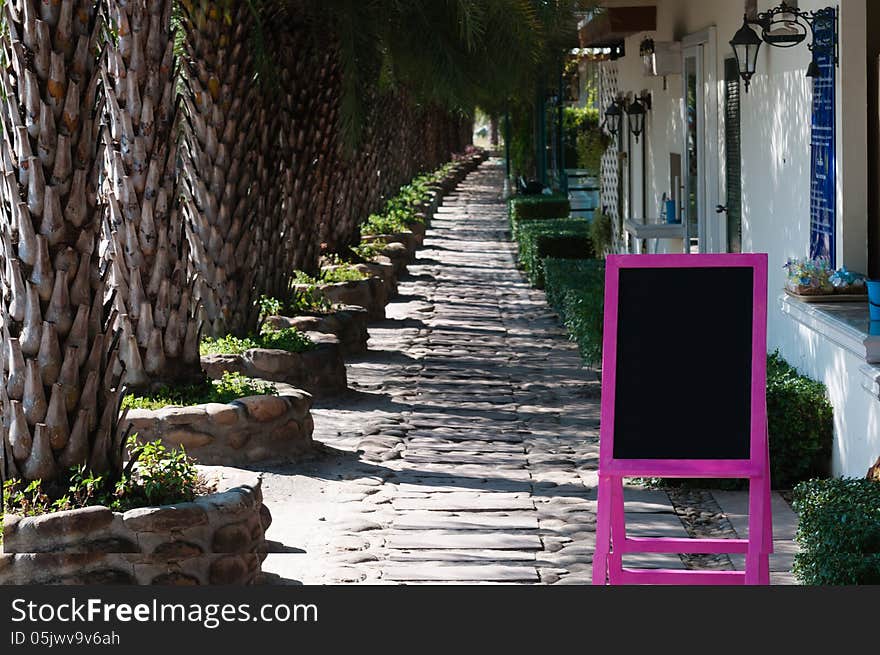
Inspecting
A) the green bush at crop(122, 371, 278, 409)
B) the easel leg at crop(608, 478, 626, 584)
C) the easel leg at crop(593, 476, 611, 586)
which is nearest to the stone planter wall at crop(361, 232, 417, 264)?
the green bush at crop(122, 371, 278, 409)

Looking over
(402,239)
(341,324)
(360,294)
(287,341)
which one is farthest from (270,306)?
(402,239)

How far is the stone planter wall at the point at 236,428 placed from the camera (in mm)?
7820

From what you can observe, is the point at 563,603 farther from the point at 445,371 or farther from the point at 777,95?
the point at 445,371

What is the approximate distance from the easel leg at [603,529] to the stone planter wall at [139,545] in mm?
1632

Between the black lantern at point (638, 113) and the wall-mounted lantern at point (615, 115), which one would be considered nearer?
the black lantern at point (638, 113)

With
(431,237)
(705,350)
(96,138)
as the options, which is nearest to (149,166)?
(96,138)

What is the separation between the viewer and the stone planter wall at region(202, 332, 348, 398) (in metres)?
9.69

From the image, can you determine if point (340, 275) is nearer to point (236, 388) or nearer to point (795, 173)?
point (236, 388)

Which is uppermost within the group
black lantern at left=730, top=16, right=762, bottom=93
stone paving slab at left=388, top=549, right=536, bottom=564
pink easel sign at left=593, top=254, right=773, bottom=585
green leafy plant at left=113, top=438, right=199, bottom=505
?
black lantern at left=730, top=16, right=762, bottom=93

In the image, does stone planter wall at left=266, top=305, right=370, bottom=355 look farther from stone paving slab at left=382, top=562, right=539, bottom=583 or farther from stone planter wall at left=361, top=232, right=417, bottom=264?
stone planter wall at left=361, top=232, right=417, bottom=264

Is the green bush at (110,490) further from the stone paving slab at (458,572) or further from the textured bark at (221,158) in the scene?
the textured bark at (221,158)

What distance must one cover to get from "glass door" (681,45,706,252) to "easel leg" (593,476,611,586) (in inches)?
306

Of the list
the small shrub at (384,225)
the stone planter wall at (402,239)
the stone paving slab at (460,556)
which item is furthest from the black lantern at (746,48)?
the small shrub at (384,225)

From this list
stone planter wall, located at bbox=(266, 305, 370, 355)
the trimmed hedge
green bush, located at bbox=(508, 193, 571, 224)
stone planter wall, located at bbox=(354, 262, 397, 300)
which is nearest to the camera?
the trimmed hedge
